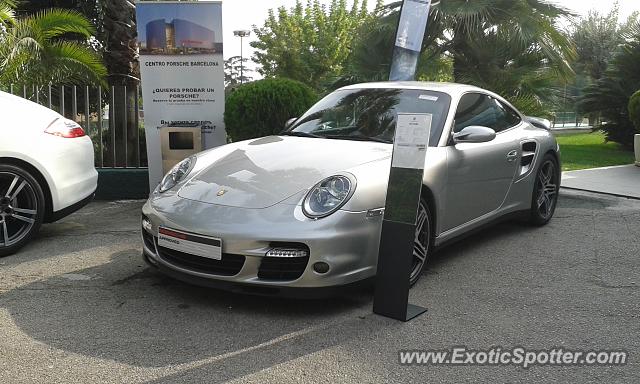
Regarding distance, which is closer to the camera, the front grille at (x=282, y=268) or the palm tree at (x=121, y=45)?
the front grille at (x=282, y=268)

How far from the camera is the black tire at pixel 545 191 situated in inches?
226

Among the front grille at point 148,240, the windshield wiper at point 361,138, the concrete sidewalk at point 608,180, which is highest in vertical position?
the windshield wiper at point 361,138

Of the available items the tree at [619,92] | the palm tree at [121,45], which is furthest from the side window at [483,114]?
the tree at [619,92]

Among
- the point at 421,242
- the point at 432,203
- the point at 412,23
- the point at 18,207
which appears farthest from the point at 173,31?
the point at 421,242

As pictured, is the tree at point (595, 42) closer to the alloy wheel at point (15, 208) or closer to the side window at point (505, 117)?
the side window at point (505, 117)

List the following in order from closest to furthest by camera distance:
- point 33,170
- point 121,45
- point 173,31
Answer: point 33,170 → point 173,31 → point 121,45

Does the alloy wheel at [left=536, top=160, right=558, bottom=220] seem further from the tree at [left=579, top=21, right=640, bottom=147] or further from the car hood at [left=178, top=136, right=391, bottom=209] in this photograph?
the tree at [left=579, top=21, right=640, bottom=147]

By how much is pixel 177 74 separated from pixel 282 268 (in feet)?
14.2

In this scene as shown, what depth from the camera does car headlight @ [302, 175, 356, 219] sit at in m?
3.48

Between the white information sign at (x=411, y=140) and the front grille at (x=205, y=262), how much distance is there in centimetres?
107

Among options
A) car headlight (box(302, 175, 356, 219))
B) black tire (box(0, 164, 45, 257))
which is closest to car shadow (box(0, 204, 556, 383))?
car headlight (box(302, 175, 356, 219))

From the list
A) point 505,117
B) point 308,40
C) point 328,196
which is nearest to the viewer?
point 328,196

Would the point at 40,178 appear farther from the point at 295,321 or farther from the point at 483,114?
the point at 483,114

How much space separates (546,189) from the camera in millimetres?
6000
